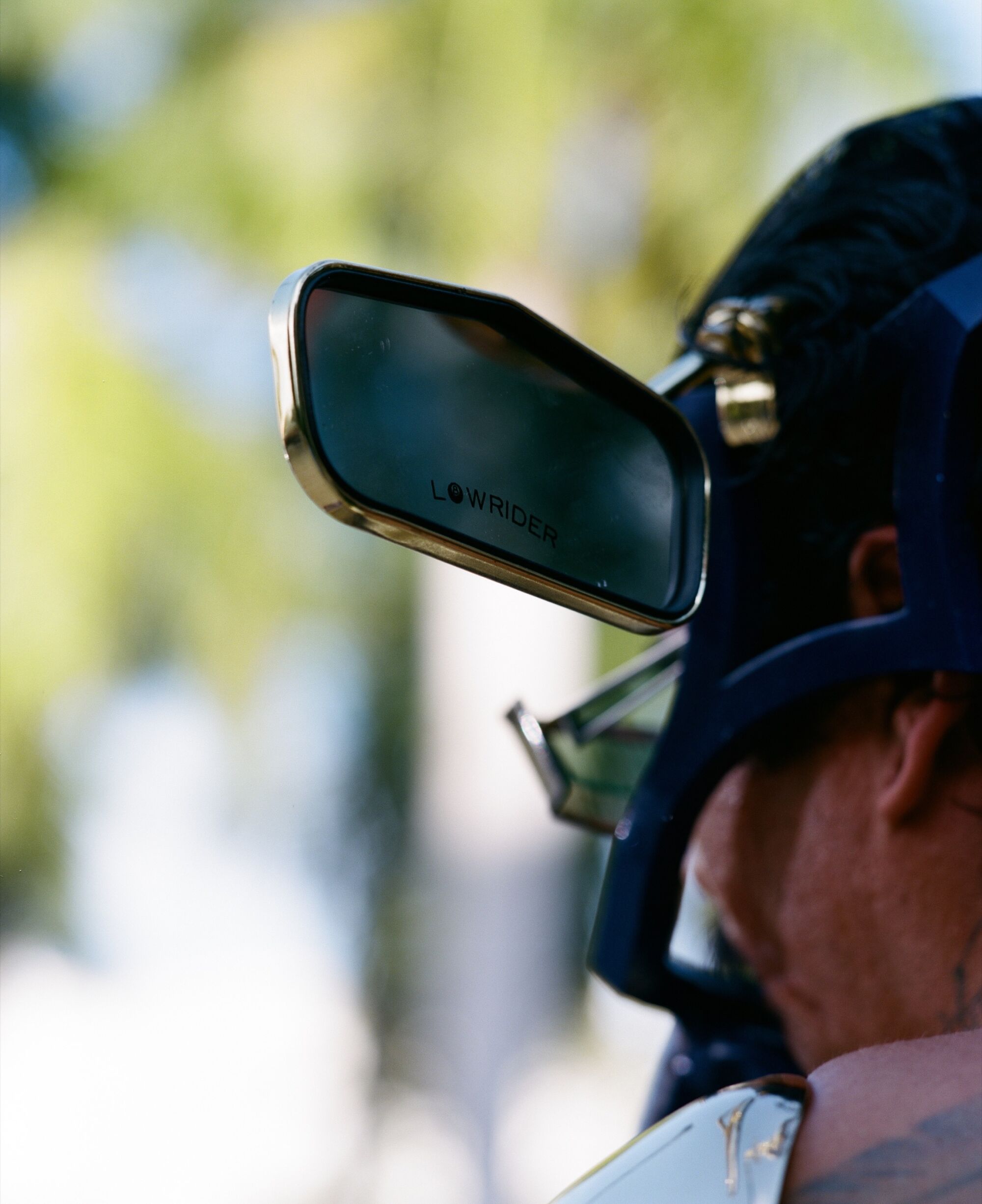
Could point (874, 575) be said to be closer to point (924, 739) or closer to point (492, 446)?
point (924, 739)

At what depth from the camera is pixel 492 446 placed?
617mm

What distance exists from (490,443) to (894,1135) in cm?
35

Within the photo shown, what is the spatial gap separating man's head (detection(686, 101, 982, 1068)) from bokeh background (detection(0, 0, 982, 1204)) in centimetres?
588

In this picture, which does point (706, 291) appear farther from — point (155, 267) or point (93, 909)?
point (155, 267)

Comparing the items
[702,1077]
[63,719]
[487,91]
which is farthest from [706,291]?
[487,91]

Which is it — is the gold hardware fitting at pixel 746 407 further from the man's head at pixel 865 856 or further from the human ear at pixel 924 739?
the human ear at pixel 924 739

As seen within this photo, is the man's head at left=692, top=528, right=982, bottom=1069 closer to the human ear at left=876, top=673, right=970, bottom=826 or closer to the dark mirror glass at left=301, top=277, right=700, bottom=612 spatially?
the human ear at left=876, top=673, right=970, bottom=826

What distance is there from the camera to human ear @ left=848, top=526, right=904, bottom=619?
33.5 inches

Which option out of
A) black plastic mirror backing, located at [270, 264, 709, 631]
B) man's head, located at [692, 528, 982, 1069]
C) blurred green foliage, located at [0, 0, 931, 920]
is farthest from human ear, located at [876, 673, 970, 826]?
blurred green foliage, located at [0, 0, 931, 920]

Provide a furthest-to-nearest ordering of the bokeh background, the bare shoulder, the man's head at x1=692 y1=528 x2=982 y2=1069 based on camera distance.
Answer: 1. the bokeh background
2. the man's head at x1=692 y1=528 x2=982 y2=1069
3. the bare shoulder

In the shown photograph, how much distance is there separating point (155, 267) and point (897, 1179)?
26.9ft

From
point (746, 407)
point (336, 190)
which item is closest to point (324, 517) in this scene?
point (336, 190)

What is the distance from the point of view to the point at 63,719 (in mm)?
7258

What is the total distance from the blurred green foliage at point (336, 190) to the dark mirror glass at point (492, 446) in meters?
6.99
